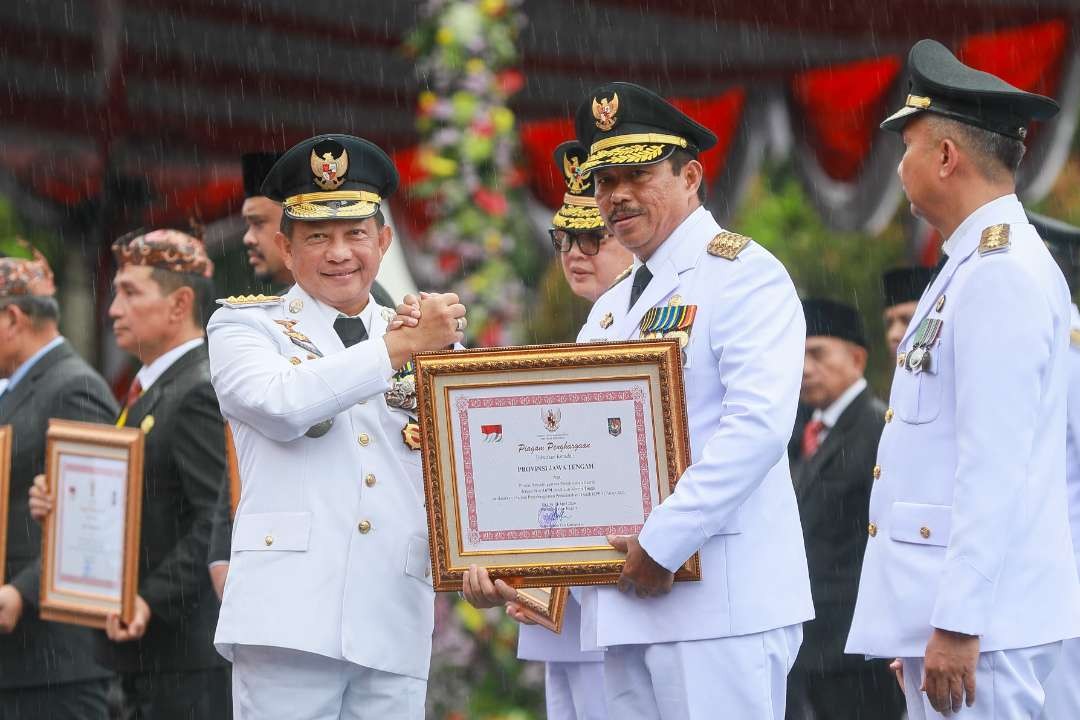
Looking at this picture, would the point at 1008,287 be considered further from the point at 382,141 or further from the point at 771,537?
the point at 382,141

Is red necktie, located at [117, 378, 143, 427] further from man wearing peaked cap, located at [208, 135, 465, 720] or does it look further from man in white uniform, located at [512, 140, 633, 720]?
man wearing peaked cap, located at [208, 135, 465, 720]

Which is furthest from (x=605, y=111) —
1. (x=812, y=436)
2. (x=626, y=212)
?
(x=812, y=436)

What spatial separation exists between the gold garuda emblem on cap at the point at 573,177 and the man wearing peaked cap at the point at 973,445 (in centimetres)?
177

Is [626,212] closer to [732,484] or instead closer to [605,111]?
[605,111]

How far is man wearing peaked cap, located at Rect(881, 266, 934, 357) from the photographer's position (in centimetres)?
641

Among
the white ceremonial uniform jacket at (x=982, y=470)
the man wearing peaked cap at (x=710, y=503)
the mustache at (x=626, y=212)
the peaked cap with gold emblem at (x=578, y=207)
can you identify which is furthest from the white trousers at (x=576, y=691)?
the peaked cap with gold emblem at (x=578, y=207)

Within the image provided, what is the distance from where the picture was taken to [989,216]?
3344 mm

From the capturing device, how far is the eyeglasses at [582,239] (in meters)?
5.07

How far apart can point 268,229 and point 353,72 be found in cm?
322

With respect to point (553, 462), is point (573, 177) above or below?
above

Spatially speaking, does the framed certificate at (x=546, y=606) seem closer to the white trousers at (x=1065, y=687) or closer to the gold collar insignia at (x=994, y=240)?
the white trousers at (x=1065, y=687)

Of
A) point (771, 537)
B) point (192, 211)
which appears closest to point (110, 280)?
point (192, 211)

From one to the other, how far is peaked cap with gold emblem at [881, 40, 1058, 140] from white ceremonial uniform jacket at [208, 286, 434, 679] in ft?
4.42

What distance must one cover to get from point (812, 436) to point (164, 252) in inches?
105
